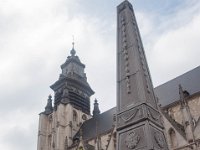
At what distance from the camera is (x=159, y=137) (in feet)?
16.0

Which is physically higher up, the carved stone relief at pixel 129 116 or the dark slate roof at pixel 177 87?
the dark slate roof at pixel 177 87

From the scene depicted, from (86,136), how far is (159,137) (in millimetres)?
23027

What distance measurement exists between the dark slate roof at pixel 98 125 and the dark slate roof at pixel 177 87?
15.9 ft

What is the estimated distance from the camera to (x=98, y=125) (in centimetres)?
2709

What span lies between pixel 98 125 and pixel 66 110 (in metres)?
4.35

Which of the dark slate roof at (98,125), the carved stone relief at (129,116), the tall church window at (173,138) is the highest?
the dark slate roof at (98,125)

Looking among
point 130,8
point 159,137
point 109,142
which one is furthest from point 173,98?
point 159,137

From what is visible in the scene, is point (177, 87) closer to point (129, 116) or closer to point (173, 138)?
point (173, 138)

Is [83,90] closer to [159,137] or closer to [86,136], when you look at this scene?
[86,136]

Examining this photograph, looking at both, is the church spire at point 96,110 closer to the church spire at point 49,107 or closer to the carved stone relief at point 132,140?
the church spire at point 49,107

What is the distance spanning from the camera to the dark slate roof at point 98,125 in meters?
25.6

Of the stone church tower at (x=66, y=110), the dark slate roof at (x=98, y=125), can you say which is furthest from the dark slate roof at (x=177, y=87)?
the stone church tower at (x=66, y=110)

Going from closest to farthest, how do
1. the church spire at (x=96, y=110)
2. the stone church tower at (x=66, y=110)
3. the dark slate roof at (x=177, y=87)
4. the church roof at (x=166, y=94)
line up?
1. the dark slate roof at (x=177, y=87)
2. the church roof at (x=166, y=94)
3. the stone church tower at (x=66, y=110)
4. the church spire at (x=96, y=110)

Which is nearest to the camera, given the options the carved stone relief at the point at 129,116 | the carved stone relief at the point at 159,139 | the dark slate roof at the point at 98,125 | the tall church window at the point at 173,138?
the carved stone relief at the point at 159,139
